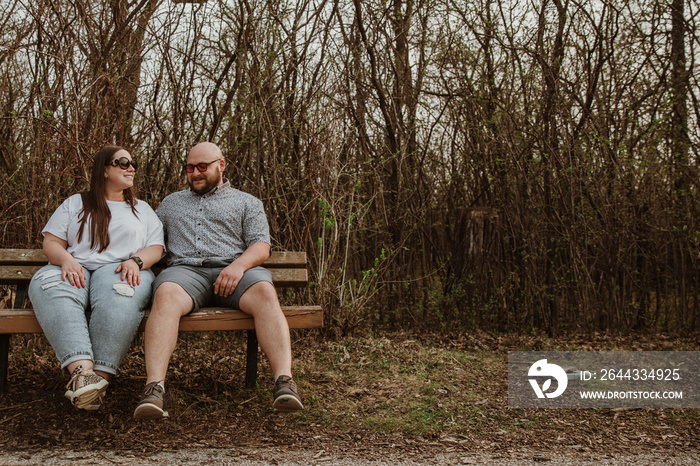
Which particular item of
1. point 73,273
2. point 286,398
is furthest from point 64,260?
point 286,398

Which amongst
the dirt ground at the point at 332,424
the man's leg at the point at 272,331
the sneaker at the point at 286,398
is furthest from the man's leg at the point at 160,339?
the sneaker at the point at 286,398

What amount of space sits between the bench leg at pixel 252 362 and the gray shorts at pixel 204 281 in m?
0.30

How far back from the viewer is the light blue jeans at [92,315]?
8.47 feet

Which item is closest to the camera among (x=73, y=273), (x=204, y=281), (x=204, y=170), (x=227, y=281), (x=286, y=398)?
(x=286, y=398)

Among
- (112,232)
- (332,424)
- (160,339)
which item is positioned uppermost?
(112,232)

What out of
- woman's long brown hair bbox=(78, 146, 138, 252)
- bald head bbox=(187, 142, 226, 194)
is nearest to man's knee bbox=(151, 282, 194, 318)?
woman's long brown hair bbox=(78, 146, 138, 252)

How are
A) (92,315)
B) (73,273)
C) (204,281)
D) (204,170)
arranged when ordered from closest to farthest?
(92,315), (73,273), (204,281), (204,170)

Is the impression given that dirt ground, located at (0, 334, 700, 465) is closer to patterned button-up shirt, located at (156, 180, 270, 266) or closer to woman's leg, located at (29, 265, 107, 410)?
woman's leg, located at (29, 265, 107, 410)

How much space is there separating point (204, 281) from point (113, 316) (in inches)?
21.0

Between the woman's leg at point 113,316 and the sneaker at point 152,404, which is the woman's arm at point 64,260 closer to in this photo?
the woman's leg at point 113,316

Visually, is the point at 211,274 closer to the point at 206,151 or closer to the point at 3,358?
the point at 206,151

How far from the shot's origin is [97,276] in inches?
115

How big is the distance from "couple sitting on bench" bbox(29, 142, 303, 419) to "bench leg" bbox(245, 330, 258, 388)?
307mm

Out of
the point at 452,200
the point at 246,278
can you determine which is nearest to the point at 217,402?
the point at 246,278
